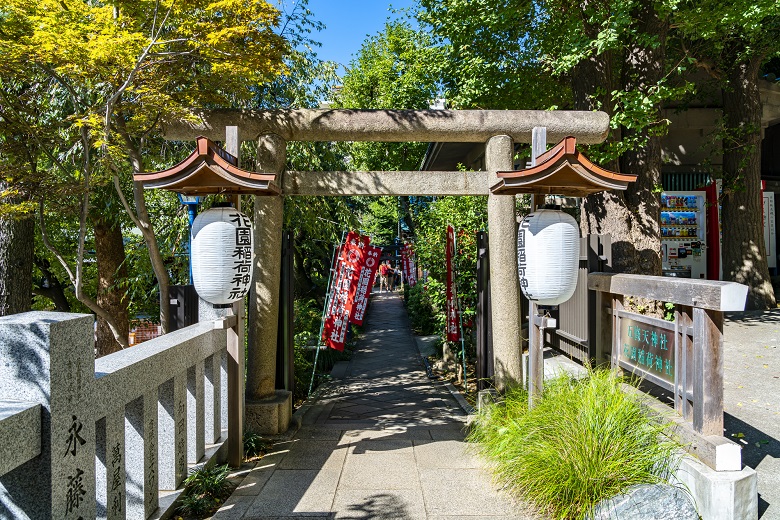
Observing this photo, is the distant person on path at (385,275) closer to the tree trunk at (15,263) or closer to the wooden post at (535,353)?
the tree trunk at (15,263)

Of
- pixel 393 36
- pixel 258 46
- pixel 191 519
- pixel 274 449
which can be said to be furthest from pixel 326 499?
pixel 393 36

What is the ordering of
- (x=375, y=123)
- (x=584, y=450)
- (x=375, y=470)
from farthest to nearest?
(x=375, y=123), (x=375, y=470), (x=584, y=450)

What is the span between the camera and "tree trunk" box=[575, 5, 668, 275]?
8.95m

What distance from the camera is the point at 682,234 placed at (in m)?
16.1

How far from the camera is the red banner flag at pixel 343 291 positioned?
10.3m

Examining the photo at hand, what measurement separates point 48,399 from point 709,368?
13.8 feet

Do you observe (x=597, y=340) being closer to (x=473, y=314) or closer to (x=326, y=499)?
(x=326, y=499)

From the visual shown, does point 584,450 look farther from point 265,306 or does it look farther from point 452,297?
point 452,297

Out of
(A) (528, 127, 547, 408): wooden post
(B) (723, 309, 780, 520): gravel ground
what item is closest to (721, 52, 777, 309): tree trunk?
(B) (723, 309, 780, 520): gravel ground

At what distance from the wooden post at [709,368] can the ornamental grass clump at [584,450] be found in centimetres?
29

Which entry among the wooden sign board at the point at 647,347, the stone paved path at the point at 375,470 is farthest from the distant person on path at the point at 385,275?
the wooden sign board at the point at 647,347

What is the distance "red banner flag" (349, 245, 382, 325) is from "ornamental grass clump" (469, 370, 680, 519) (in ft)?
21.4

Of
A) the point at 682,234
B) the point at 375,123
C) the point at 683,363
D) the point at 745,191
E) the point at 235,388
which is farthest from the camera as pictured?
the point at 682,234

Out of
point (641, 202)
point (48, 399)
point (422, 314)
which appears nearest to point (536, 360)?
point (48, 399)
